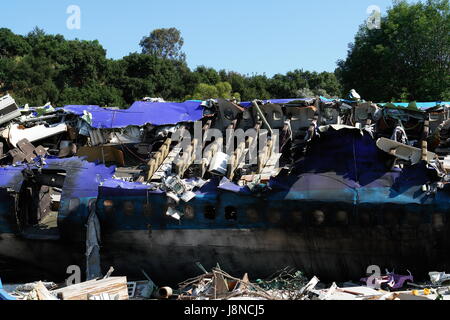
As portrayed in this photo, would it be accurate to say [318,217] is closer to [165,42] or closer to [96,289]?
[96,289]

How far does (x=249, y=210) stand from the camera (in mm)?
19266

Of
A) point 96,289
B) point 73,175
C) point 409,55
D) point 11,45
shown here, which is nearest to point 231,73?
point 11,45

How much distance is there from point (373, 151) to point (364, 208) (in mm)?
1896

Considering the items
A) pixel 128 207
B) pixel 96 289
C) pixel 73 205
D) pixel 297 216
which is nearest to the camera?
pixel 96 289

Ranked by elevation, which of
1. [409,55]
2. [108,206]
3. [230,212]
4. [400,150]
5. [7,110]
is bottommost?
[230,212]

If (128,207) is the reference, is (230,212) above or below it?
below

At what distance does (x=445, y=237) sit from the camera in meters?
17.9

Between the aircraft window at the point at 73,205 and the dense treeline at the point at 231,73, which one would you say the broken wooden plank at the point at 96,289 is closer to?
the aircraft window at the point at 73,205

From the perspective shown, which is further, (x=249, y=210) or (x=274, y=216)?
(x=249, y=210)

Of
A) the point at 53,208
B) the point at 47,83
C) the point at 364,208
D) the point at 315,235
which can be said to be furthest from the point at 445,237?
the point at 47,83

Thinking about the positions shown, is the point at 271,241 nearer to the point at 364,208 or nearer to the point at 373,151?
the point at 364,208

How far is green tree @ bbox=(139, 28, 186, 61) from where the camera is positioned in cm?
10600

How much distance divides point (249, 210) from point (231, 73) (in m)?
66.7

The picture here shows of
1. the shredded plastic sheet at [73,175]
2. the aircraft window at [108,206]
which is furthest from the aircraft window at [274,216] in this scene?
the shredded plastic sheet at [73,175]
